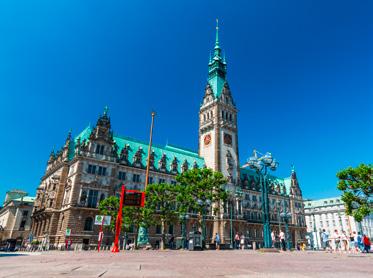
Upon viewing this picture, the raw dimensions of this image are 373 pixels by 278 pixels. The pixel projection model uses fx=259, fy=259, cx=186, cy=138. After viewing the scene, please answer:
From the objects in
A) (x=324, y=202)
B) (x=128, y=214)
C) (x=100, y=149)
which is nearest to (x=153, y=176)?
(x=100, y=149)

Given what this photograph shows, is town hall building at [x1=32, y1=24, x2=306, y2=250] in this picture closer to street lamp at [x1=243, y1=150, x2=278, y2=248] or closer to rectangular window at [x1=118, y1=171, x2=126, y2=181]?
rectangular window at [x1=118, y1=171, x2=126, y2=181]

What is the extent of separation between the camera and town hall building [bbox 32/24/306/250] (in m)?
53.9

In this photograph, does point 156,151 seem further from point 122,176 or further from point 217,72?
point 217,72

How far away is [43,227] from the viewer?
57562mm

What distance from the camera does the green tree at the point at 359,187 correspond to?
36.8 meters

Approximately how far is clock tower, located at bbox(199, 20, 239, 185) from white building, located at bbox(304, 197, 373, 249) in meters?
53.0

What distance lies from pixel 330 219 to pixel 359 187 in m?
92.6

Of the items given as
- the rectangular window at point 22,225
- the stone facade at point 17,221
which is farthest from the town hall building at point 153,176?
the rectangular window at point 22,225

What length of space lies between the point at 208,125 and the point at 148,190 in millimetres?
42142

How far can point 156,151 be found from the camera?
76250mm

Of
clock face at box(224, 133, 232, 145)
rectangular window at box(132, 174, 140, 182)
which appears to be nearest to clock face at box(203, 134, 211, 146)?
clock face at box(224, 133, 232, 145)

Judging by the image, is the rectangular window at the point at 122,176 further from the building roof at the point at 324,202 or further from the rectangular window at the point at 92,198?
the building roof at the point at 324,202

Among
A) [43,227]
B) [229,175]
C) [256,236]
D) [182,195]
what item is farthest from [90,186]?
[256,236]

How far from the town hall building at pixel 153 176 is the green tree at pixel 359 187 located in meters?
23.2
